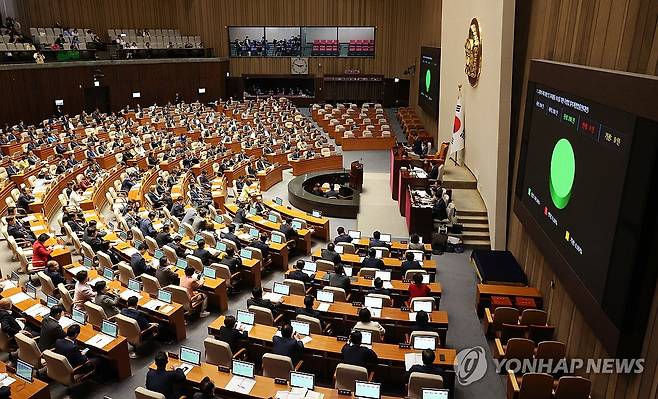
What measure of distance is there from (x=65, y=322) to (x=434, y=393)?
19.5 ft

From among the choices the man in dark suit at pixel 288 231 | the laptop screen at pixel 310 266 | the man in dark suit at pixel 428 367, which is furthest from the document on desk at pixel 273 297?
the man in dark suit at pixel 288 231

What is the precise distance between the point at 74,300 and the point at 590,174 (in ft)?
27.7

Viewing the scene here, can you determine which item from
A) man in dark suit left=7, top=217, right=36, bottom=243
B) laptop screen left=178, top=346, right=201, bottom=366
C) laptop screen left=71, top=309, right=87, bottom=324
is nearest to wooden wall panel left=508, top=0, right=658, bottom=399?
laptop screen left=178, top=346, right=201, bottom=366

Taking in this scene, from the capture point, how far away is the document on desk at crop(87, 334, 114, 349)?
7559 millimetres

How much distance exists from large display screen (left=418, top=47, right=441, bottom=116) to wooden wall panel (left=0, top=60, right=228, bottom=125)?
51.8ft

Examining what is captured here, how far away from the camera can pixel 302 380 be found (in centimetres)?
661

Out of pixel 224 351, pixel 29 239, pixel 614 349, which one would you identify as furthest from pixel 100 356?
pixel 614 349

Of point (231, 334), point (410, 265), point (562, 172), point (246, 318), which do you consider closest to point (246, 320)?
point (246, 318)

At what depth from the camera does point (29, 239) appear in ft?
40.4

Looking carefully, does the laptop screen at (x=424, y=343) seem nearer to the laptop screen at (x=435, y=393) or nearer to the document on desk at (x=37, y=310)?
the laptop screen at (x=435, y=393)

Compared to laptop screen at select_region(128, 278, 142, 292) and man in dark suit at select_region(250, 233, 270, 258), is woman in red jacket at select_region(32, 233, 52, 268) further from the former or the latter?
man in dark suit at select_region(250, 233, 270, 258)

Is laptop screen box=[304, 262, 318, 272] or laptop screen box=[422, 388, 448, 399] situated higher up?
laptop screen box=[422, 388, 448, 399]

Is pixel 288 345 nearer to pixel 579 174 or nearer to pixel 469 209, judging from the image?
pixel 579 174

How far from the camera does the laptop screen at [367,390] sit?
633cm
